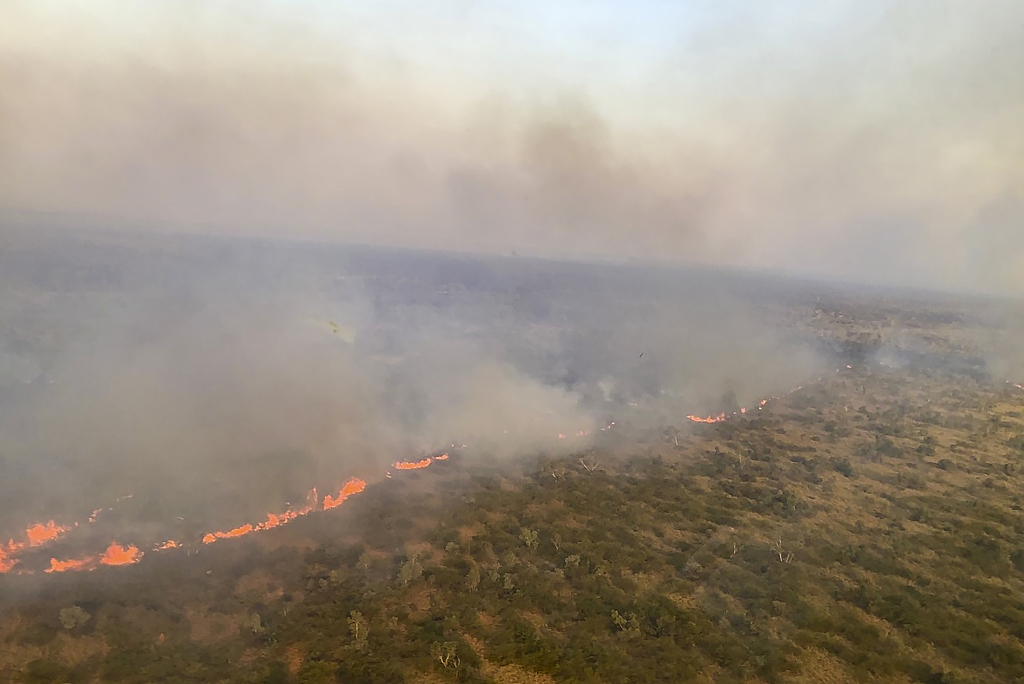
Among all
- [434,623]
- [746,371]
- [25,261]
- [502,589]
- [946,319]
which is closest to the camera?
[434,623]

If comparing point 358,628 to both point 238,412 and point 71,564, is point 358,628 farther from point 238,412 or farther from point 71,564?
point 238,412

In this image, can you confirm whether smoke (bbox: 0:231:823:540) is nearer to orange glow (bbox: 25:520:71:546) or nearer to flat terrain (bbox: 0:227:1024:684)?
orange glow (bbox: 25:520:71:546)

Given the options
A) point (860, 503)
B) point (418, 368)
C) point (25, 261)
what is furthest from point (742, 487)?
point (25, 261)

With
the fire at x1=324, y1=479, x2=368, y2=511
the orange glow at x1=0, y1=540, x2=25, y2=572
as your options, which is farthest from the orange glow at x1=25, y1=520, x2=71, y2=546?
the fire at x1=324, y1=479, x2=368, y2=511

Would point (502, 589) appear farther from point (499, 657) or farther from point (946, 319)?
point (946, 319)

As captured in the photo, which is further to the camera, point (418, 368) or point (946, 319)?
point (946, 319)

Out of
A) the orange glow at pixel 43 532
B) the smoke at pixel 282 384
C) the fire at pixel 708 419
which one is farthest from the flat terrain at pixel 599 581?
the fire at pixel 708 419

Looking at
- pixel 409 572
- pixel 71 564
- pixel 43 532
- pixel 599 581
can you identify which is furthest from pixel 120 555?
pixel 599 581
